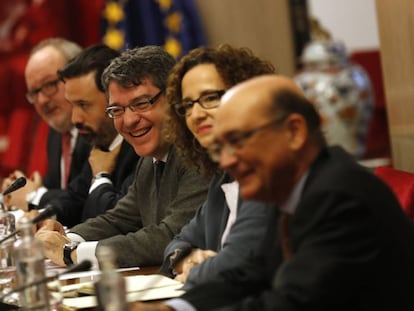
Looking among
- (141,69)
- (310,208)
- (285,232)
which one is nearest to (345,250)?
(310,208)

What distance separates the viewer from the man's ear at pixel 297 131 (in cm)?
214

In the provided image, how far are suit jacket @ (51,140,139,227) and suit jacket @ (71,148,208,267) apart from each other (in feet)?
1.04

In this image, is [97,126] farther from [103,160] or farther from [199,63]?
[199,63]

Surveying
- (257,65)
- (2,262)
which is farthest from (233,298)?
(2,262)

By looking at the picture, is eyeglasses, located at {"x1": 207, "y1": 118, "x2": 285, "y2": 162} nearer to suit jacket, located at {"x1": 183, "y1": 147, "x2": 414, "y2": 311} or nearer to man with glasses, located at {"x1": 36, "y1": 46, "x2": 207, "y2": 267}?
suit jacket, located at {"x1": 183, "y1": 147, "x2": 414, "y2": 311}

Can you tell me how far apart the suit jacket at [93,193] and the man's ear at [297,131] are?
2249 mm

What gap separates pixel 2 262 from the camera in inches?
129

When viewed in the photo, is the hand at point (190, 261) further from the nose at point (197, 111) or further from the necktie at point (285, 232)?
the necktie at point (285, 232)

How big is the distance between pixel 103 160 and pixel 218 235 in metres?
1.65

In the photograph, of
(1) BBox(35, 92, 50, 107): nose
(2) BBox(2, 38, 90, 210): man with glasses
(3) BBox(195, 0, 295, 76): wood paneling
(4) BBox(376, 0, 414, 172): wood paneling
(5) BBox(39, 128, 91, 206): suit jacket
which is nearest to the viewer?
(4) BBox(376, 0, 414, 172): wood paneling

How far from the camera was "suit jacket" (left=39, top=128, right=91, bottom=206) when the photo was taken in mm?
5113

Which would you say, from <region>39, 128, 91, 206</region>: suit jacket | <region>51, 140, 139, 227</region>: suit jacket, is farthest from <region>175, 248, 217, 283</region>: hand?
<region>39, 128, 91, 206</region>: suit jacket

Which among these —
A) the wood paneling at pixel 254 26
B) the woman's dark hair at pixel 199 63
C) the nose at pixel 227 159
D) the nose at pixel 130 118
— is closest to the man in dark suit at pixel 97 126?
the nose at pixel 130 118

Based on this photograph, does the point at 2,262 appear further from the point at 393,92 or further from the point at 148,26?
the point at 148,26
